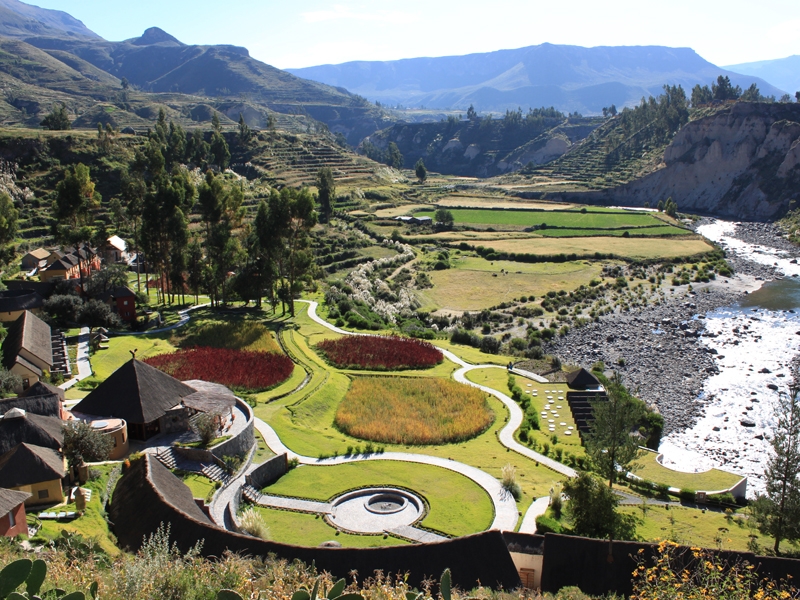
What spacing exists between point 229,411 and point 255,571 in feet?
55.7

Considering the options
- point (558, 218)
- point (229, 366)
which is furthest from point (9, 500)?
point (558, 218)

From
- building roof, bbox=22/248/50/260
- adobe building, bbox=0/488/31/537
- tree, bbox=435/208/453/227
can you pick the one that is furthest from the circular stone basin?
tree, bbox=435/208/453/227

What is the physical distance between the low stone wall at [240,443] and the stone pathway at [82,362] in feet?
38.8

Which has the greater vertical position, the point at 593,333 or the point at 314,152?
the point at 314,152

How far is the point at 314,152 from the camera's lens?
483 feet

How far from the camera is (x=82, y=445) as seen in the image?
84.5ft

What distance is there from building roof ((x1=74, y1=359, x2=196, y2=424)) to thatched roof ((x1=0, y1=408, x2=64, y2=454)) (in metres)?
4.53

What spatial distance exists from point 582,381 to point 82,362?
33.9 meters

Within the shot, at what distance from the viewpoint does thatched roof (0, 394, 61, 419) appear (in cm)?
2864

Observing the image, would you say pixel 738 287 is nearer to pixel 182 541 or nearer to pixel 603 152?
pixel 182 541

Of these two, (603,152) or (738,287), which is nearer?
(738,287)

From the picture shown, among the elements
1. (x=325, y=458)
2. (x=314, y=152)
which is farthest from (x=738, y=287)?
(x=314, y=152)

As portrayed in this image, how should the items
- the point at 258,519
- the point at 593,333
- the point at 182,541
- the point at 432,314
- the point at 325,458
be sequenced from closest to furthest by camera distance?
the point at 182,541 → the point at 258,519 → the point at 325,458 → the point at 593,333 → the point at 432,314

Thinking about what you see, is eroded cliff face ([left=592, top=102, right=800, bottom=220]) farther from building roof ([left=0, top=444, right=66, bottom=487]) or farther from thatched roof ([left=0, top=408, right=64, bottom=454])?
building roof ([left=0, top=444, right=66, bottom=487])
